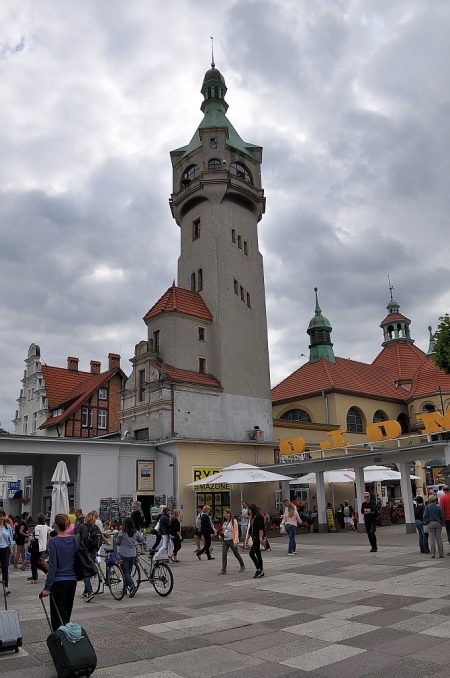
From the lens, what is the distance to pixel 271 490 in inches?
1312

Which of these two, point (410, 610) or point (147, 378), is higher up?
point (147, 378)

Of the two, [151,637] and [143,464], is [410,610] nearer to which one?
[151,637]

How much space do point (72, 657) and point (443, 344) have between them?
1723cm

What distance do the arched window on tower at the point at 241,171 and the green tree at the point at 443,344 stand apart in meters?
22.9

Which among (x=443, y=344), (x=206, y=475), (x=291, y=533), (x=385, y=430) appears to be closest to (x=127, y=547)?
(x=291, y=533)

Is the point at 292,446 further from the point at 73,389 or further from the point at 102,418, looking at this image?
the point at 73,389

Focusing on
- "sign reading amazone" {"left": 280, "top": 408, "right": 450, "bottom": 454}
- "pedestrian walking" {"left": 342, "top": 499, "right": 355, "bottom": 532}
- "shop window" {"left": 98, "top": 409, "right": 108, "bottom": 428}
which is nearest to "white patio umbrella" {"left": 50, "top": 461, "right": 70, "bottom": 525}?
"sign reading amazone" {"left": 280, "top": 408, "right": 450, "bottom": 454}

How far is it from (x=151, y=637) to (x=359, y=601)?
3.97 metres

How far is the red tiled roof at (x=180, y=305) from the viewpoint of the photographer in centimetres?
3441

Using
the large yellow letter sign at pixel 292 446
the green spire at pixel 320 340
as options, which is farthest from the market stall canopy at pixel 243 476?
the green spire at pixel 320 340

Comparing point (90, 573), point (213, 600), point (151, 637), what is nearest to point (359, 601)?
point (213, 600)

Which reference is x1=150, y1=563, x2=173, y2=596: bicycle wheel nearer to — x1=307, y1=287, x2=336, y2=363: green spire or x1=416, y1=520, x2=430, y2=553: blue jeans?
x1=416, y1=520, x2=430, y2=553: blue jeans

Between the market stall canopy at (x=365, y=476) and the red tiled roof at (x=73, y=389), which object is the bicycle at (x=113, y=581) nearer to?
the market stall canopy at (x=365, y=476)

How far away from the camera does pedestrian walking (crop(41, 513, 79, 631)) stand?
7086 millimetres
